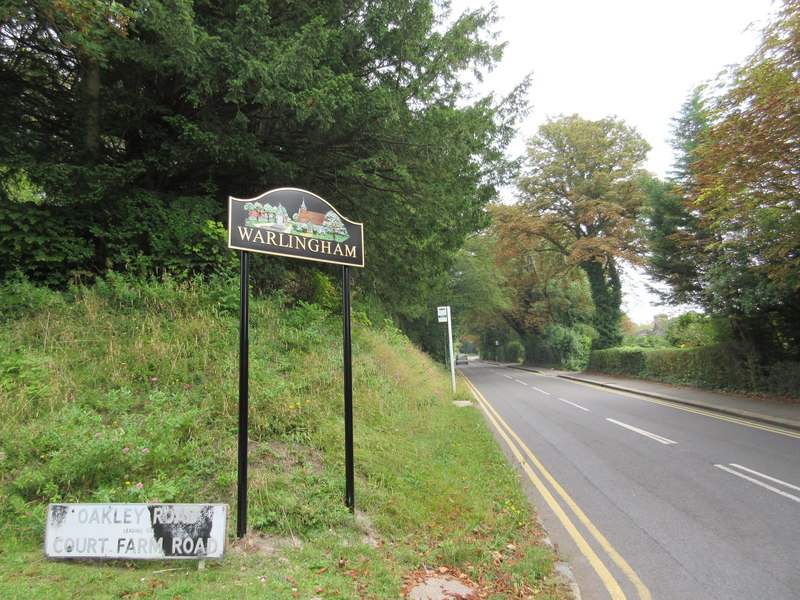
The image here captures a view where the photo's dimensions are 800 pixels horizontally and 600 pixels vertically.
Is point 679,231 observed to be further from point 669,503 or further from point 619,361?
point 669,503

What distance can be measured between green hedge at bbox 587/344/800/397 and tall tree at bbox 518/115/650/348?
243 inches

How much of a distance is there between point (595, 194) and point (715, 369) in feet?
50.4

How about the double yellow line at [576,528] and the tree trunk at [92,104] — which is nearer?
the double yellow line at [576,528]

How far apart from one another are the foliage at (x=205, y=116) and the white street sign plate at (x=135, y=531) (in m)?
5.47

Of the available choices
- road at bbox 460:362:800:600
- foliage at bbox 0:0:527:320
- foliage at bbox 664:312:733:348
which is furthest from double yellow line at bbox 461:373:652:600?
foliage at bbox 664:312:733:348

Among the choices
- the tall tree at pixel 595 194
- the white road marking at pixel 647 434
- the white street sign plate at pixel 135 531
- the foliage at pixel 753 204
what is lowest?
the white road marking at pixel 647 434

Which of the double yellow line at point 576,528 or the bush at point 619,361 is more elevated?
the bush at point 619,361

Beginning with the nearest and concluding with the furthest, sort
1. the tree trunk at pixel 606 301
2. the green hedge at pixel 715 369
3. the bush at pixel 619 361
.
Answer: the green hedge at pixel 715 369 < the bush at pixel 619 361 < the tree trunk at pixel 606 301

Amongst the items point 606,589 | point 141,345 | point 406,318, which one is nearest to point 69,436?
point 141,345

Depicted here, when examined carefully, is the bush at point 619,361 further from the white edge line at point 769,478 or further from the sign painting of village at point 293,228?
the sign painting of village at point 293,228

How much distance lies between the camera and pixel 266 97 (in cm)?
670

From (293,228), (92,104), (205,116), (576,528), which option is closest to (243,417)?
(293,228)

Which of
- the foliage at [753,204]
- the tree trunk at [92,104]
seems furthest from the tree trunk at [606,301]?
the tree trunk at [92,104]

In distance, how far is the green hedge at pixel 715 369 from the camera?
13.9 meters
